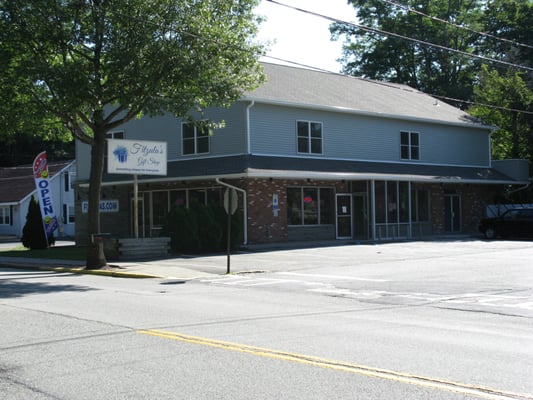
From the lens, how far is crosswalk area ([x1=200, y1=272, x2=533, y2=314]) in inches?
490

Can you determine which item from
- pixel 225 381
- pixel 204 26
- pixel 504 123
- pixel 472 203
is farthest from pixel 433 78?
pixel 225 381

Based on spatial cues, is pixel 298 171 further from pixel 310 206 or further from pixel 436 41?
pixel 436 41

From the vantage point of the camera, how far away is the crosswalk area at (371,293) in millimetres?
12453

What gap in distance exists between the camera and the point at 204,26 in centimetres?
2050

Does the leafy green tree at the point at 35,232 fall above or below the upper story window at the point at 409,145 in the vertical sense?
below

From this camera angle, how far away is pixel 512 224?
1275 inches

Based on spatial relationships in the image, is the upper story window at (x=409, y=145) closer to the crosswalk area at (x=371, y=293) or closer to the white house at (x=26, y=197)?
the crosswalk area at (x=371, y=293)

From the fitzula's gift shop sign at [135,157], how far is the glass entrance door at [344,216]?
10.3m

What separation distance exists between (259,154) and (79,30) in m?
11.1

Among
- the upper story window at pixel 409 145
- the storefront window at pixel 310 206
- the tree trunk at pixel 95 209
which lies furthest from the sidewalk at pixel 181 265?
the upper story window at pixel 409 145

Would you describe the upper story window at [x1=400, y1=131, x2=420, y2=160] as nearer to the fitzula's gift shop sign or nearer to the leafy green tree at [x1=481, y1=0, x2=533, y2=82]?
the fitzula's gift shop sign

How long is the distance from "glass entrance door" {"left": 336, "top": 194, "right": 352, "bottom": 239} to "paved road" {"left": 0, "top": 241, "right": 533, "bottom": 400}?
544 inches

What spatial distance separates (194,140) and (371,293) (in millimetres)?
18387

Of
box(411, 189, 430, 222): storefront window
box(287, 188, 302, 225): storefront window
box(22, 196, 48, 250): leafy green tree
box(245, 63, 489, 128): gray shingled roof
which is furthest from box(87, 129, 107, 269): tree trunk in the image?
box(411, 189, 430, 222): storefront window
